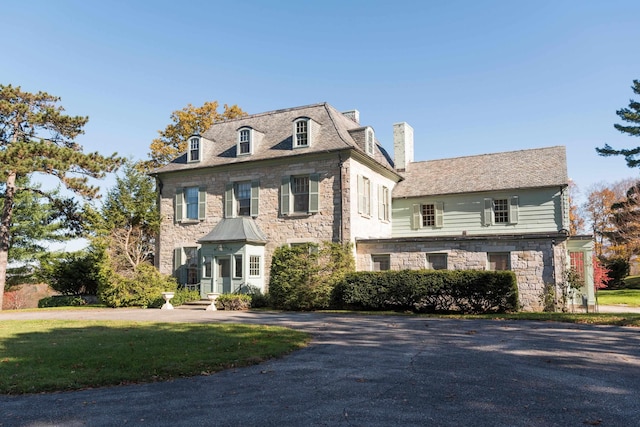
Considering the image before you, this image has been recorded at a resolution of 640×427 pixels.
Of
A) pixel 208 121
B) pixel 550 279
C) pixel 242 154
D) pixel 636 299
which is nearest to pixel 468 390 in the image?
pixel 550 279

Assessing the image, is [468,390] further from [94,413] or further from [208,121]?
[208,121]

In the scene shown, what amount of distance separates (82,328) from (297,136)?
12.8 m

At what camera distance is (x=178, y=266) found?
24.4m

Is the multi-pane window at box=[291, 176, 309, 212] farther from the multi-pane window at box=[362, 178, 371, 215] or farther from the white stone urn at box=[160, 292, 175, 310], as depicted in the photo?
the white stone urn at box=[160, 292, 175, 310]

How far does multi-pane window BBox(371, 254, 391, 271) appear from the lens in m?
21.5

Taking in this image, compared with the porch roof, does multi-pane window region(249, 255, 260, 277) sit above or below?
below

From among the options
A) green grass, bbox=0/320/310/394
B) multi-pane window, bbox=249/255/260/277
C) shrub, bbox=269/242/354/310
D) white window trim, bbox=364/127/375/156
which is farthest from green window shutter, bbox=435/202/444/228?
green grass, bbox=0/320/310/394

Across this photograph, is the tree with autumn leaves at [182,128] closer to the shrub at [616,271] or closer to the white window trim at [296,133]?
the white window trim at [296,133]

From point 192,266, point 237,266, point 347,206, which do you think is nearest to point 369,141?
point 347,206

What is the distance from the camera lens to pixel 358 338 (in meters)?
10.9

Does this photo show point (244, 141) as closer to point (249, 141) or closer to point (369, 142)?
point (249, 141)

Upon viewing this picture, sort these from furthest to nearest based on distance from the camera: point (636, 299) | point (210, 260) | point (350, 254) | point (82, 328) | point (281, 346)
Result: 1. point (636, 299)
2. point (210, 260)
3. point (350, 254)
4. point (82, 328)
5. point (281, 346)

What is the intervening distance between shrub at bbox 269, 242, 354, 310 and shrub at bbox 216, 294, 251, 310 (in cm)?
108

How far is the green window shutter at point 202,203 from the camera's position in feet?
80.2
